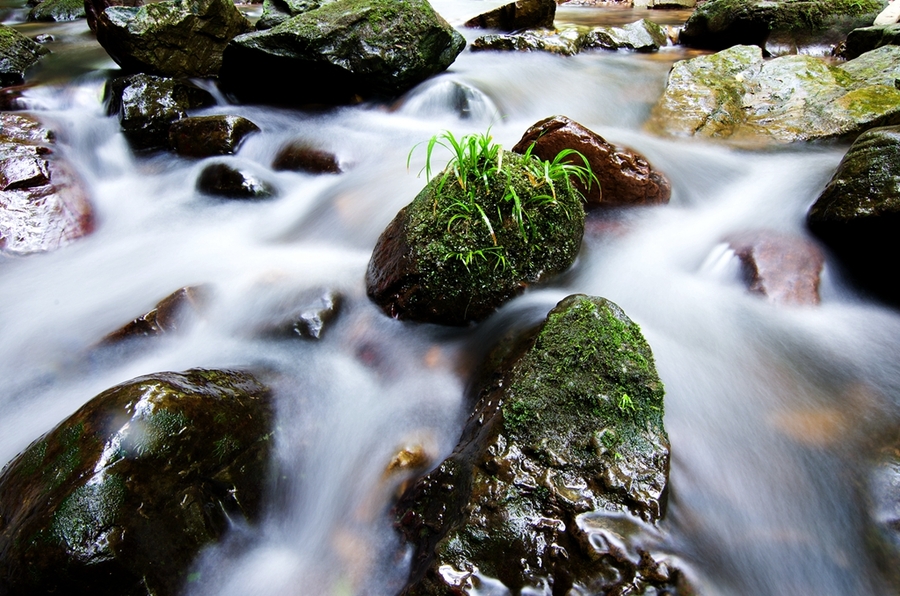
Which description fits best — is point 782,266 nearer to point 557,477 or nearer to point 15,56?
point 557,477

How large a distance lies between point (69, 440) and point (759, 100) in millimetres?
7318

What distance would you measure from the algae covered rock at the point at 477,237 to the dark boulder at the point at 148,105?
468 cm

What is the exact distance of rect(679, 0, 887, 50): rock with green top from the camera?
27.2ft

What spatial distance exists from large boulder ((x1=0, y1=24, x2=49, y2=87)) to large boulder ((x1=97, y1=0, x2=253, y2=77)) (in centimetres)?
193

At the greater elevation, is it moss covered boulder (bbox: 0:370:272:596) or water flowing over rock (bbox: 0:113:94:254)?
moss covered boulder (bbox: 0:370:272:596)

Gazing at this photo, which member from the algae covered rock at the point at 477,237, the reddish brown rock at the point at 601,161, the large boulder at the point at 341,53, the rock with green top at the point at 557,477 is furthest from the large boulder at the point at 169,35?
the rock with green top at the point at 557,477

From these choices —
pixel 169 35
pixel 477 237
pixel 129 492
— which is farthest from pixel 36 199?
pixel 477 237

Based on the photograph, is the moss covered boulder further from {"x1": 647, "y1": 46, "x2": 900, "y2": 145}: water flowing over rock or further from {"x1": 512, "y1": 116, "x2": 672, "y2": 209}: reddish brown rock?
{"x1": 647, "y1": 46, "x2": 900, "y2": 145}: water flowing over rock

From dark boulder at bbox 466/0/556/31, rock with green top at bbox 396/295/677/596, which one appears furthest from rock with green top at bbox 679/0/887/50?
rock with green top at bbox 396/295/677/596

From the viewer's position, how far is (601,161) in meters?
4.24

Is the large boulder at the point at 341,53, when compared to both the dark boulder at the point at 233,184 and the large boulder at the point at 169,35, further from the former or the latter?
the dark boulder at the point at 233,184

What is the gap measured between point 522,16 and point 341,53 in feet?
15.8

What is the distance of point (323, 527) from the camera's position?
2512 mm

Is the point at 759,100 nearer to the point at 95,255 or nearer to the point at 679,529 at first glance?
the point at 679,529
